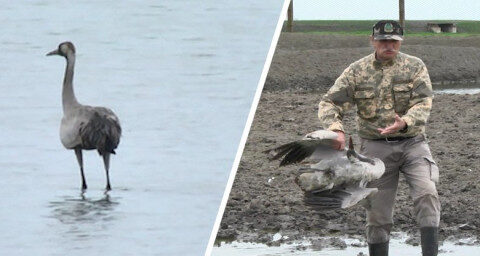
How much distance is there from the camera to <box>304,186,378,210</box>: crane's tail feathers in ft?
21.1

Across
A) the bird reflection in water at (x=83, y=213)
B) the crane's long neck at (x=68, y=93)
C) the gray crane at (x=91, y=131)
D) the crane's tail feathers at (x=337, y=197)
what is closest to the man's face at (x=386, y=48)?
the crane's tail feathers at (x=337, y=197)

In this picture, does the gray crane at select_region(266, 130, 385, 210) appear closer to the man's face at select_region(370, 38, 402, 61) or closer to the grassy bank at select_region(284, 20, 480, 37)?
the man's face at select_region(370, 38, 402, 61)

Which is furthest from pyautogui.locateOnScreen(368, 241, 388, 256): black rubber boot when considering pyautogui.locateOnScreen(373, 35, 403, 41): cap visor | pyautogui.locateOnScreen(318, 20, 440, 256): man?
pyautogui.locateOnScreen(373, 35, 403, 41): cap visor

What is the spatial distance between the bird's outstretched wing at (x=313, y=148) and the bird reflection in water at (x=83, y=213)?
3.86ft

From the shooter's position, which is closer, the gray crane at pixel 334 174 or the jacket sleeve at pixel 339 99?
the gray crane at pixel 334 174

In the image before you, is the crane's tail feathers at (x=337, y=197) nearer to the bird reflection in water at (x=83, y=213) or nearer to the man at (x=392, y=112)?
the man at (x=392, y=112)

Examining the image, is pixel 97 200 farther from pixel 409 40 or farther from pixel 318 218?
pixel 409 40

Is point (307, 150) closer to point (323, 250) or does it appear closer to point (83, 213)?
point (323, 250)

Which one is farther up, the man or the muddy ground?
the man

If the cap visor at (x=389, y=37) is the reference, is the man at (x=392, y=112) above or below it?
below

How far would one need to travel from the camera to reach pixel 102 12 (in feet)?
29.2

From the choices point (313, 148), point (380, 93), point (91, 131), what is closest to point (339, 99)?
point (380, 93)

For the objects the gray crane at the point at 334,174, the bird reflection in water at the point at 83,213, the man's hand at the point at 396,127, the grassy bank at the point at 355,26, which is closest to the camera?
the man's hand at the point at 396,127

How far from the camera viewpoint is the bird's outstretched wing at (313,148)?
640 centimetres
